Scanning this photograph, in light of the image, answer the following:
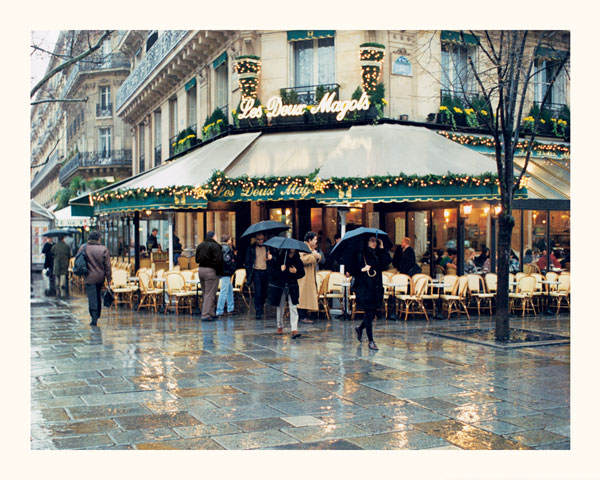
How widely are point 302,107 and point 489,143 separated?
16.2 ft

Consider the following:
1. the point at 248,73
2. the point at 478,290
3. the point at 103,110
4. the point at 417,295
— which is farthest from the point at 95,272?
the point at 103,110

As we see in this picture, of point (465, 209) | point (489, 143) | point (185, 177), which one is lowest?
point (465, 209)

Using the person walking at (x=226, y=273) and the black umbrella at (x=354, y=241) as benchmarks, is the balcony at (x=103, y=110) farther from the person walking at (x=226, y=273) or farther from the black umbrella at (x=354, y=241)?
the black umbrella at (x=354, y=241)

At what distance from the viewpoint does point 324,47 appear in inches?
696

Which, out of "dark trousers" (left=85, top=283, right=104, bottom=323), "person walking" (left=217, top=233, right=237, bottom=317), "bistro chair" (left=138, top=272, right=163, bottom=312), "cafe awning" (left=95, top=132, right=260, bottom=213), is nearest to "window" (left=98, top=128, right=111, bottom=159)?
"cafe awning" (left=95, top=132, right=260, bottom=213)

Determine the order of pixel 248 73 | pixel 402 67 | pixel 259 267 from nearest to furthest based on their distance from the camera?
pixel 259 267, pixel 402 67, pixel 248 73

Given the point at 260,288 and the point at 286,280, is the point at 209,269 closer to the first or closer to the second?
the point at 260,288

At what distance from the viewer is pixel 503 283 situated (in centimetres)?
1055

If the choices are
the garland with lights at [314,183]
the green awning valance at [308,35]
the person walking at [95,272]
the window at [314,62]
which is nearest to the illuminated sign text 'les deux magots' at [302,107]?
the window at [314,62]

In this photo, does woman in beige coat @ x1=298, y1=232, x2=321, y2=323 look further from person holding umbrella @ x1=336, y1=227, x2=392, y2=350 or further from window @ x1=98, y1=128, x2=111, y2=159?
window @ x1=98, y1=128, x2=111, y2=159

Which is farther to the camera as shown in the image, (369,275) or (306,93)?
(306,93)
